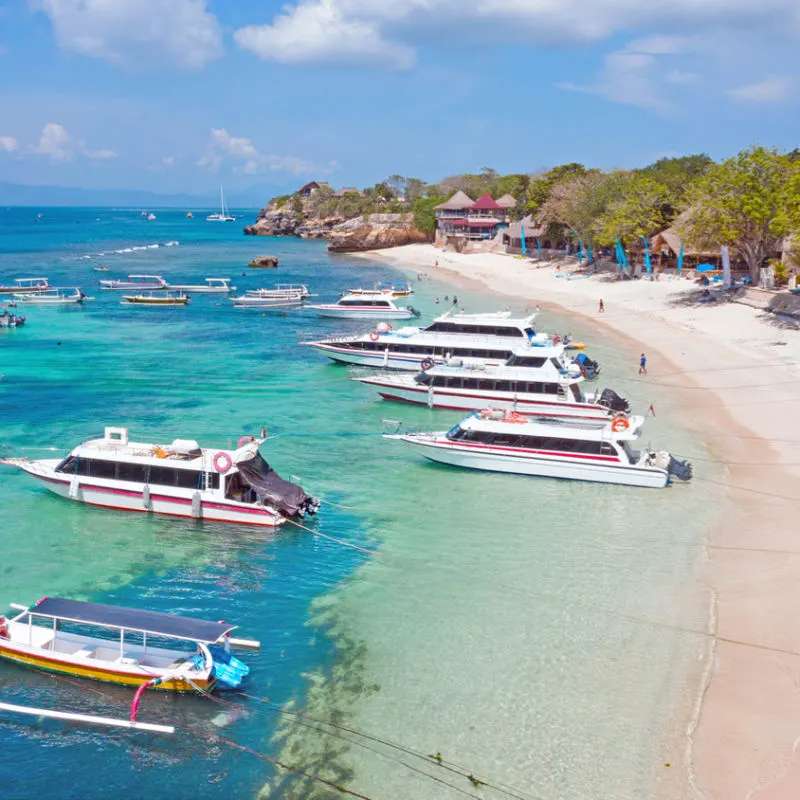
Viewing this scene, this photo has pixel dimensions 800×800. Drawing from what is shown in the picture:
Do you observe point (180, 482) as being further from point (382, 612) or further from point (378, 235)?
point (378, 235)

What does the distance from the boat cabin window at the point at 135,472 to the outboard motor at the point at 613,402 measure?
A: 20.1m

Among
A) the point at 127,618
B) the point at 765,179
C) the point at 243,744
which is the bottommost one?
the point at 243,744

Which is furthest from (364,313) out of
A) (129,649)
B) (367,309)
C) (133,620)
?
(133,620)

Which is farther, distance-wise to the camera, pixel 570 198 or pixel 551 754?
pixel 570 198

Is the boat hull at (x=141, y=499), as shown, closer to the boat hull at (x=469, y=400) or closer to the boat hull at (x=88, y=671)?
the boat hull at (x=88, y=671)

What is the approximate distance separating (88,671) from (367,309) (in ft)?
190

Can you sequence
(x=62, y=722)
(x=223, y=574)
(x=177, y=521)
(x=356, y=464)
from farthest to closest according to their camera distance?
(x=356, y=464), (x=177, y=521), (x=223, y=574), (x=62, y=722)

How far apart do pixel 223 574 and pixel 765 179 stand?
59.9 m

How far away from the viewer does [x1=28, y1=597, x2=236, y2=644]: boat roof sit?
18.8m

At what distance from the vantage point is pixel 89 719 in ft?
58.0

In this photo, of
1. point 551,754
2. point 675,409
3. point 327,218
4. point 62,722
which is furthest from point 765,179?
point 327,218

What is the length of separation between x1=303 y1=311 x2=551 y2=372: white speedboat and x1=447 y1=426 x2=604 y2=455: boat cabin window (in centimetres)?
1504

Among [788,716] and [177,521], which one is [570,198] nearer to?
[177,521]

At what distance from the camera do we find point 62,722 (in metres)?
18.0
